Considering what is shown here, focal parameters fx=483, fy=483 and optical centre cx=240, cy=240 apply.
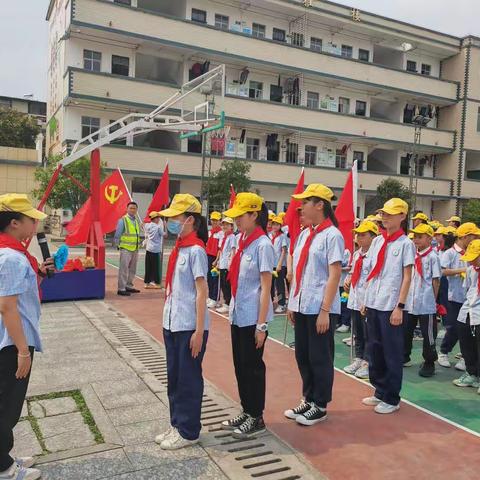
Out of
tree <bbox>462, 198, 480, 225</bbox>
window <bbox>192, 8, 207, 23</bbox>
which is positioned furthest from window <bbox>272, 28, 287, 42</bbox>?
tree <bbox>462, 198, 480, 225</bbox>

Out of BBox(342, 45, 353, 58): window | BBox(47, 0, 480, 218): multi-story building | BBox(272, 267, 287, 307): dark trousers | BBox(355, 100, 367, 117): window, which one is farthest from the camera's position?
BBox(355, 100, 367, 117): window

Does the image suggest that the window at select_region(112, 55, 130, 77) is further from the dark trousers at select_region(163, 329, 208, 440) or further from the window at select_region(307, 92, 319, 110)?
the dark trousers at select_region(163, 329, 208, 440)

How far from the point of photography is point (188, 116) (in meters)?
13.3

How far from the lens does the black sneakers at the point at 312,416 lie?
13.5 feet

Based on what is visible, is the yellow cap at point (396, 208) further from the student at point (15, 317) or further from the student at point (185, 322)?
the student at point (15, 317)

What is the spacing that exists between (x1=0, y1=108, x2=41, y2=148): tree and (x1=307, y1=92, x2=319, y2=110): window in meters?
20.7

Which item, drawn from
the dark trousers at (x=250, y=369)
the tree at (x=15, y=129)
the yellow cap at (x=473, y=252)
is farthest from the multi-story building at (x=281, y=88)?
the dark trousers at (x=250, y=369)

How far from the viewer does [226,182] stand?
24.2m

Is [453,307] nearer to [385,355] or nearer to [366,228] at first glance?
[366,228]

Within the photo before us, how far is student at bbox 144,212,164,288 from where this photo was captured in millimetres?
11023

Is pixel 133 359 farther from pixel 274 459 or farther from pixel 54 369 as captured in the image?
pixel 274 459

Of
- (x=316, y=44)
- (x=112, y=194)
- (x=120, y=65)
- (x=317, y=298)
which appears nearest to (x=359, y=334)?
(x=317, y=298)

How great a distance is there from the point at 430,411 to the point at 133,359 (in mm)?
3296

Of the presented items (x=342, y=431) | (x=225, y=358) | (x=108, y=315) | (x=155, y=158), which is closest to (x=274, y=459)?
(x=342, y=431)
